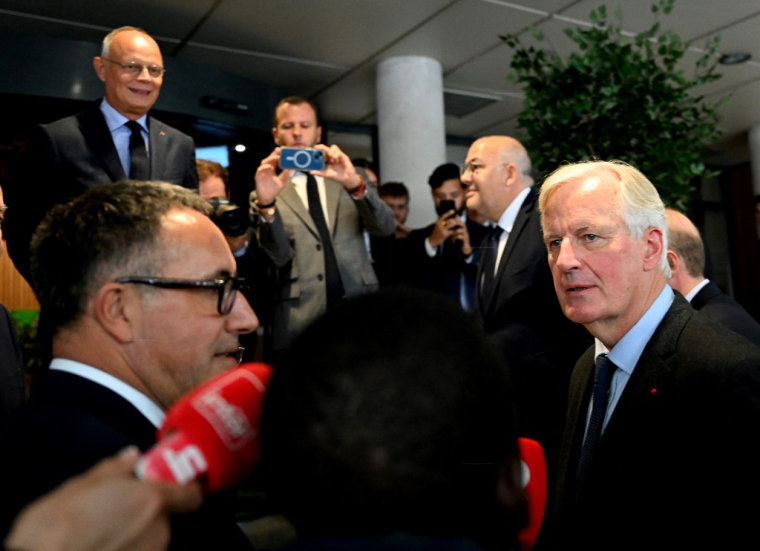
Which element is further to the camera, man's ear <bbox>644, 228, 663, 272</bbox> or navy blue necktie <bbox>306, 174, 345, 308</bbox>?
navy blue necktie <bbox>306, 174, 345, 308</bbox>

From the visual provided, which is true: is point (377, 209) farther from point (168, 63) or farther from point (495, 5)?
point (168, 63)

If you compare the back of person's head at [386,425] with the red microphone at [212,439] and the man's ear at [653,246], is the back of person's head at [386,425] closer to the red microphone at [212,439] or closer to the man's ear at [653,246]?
the red microphone at [212,439]

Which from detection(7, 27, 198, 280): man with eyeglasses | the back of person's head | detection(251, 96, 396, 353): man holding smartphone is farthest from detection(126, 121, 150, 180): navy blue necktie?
the back of person's head

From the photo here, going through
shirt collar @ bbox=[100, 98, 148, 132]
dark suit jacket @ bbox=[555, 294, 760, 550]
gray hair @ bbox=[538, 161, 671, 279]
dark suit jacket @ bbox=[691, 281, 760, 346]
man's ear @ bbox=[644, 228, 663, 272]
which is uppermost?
shirt collar @ bbox=[100, 98, 148, 132]

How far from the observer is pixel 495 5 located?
4.74 m

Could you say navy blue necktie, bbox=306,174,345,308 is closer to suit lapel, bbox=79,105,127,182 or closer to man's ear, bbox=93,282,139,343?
suit lapel, bbox=79,105,127,182

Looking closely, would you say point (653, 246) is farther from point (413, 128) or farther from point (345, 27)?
point (413, 128)

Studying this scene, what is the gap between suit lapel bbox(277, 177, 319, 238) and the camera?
3.27m

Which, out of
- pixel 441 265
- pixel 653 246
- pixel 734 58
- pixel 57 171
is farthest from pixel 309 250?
pixel 734 58

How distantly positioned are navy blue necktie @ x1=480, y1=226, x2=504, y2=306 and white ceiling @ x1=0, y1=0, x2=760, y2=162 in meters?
2.22

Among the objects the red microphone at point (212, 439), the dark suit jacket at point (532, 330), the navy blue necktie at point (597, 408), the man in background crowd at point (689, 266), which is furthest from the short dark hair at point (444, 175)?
the red microphone at point (212, 439)

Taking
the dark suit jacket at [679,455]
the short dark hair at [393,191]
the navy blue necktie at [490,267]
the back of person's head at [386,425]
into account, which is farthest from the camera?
the short dark hair at [393,191]

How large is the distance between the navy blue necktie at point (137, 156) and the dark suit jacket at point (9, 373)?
869mm

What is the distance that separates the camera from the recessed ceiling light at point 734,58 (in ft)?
19.2
